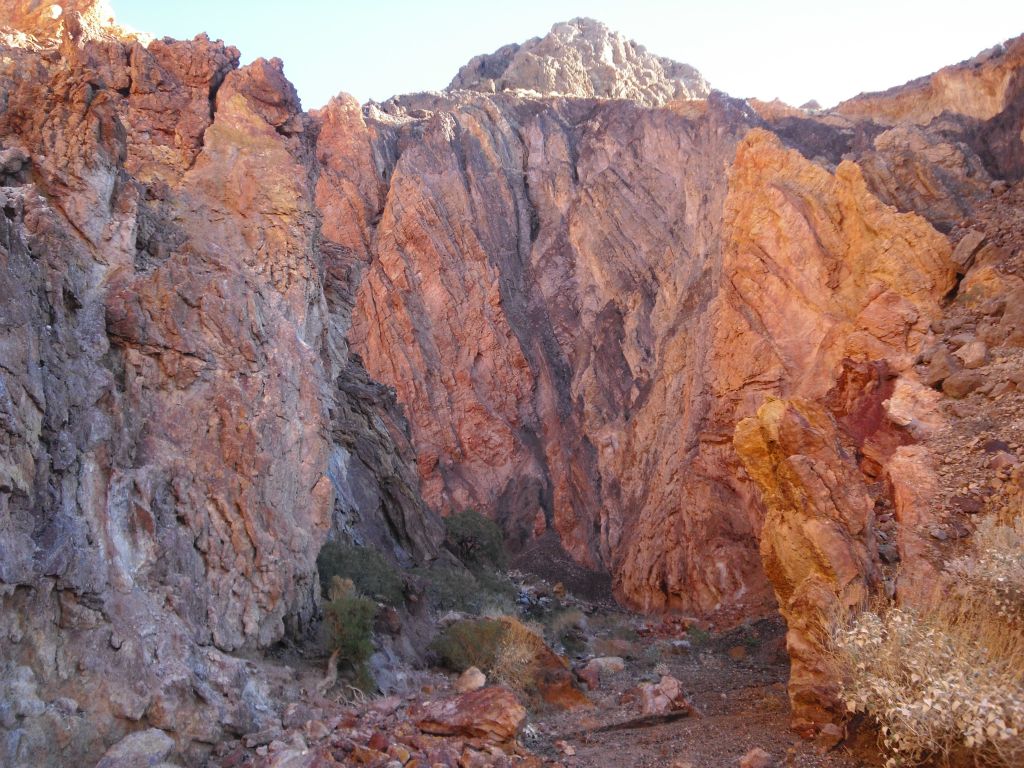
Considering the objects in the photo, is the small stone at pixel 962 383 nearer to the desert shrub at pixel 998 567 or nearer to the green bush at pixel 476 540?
the desert shrub at pixel 998 567

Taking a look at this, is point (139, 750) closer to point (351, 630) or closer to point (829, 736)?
point (351, 630)

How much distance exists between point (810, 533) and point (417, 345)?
32.1 metres

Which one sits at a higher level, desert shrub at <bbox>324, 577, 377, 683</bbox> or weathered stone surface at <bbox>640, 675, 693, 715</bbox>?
desert shrub at <bbox>324, 577, 377, 683</bbox>

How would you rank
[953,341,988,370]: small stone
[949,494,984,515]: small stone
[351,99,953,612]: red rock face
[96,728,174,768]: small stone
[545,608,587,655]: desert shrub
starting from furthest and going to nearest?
[351,99,953,612]: red rock face < [545,608,587,655]: desert shrub < [953,341,988,370]: small stone < [949,494,984,515]: small stone < [96,728,174,768]: small stone

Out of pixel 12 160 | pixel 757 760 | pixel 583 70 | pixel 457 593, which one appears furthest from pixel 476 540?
pixel 583 70

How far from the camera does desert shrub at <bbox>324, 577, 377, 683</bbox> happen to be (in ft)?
46.4

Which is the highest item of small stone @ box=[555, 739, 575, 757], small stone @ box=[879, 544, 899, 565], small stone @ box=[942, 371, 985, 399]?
small stone @ box=[942, 371, 985, 399]

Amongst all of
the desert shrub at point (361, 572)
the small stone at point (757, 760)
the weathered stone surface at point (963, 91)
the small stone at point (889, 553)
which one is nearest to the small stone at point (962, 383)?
the small stone at point (889, 553)

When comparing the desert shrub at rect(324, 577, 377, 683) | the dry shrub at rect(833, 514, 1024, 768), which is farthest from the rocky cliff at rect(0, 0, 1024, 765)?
the dry shrub at rect(833, 514, 1024, 768)

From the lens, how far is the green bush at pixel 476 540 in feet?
101

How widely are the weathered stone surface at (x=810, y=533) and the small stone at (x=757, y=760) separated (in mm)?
1377

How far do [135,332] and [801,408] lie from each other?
1121 cm

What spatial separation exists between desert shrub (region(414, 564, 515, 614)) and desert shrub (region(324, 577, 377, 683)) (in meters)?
6.10

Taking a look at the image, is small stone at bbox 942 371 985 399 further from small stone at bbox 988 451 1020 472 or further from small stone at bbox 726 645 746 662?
small stone at bbox 726 645 746 662
